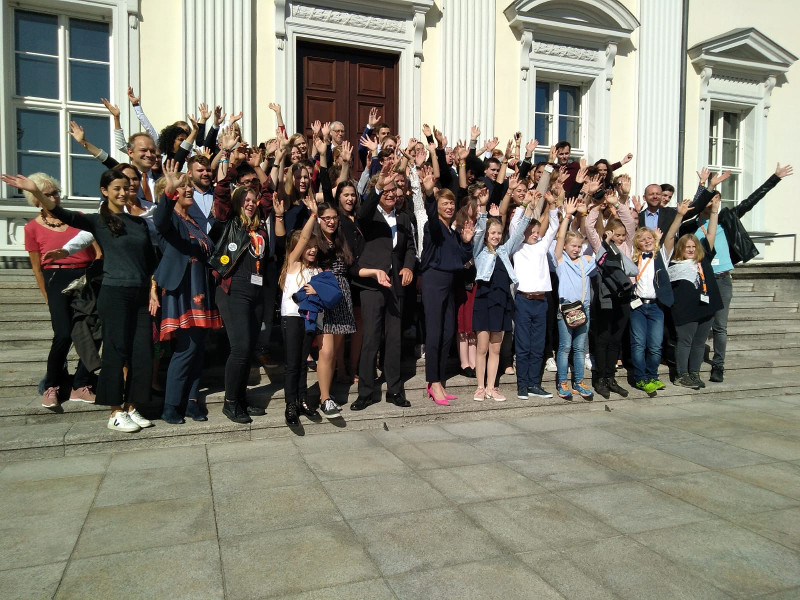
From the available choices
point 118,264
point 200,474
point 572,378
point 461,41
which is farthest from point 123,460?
point 461,41

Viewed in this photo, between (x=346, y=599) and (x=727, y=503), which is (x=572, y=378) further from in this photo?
(x=346, y=599)

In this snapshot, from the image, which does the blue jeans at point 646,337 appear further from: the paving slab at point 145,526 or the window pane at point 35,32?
the window pane at point 35,32

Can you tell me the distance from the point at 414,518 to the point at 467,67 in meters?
8.27

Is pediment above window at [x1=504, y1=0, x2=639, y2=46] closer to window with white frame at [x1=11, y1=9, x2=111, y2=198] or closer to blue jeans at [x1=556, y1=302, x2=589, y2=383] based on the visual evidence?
blue jeans at [x1=556, y1=302, x2=589, y2=383]

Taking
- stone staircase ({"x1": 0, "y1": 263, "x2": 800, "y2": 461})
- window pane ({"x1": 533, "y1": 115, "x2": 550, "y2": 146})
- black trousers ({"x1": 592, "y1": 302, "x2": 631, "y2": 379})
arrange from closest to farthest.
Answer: stone staircase ({"x1": 0, "y1": 263, "x2": 800, "y2": 461}) < black trousers ({"x1": 592, "y1": 302, "x2": 631, "y2": 379}) < window pane ({"x1": 533, "y1": 115, "x2": 550, "y2": 146})

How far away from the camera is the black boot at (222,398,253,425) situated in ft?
16.9

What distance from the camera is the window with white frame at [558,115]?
1113 cm

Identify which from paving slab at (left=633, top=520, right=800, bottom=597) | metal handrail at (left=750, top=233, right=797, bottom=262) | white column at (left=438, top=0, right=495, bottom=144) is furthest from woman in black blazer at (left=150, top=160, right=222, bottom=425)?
metal handrail at (left=750, top=233, right=797, bottom=262)

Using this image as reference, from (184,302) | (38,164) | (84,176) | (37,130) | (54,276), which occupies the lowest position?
(184,302)

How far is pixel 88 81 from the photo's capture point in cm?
848

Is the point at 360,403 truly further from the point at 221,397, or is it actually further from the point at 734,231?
the point at 734,231

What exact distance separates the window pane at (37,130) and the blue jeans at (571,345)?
700 centimetres

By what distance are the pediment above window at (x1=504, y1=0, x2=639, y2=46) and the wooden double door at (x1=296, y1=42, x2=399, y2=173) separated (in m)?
2.30

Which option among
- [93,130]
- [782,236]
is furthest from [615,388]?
[782,236]
